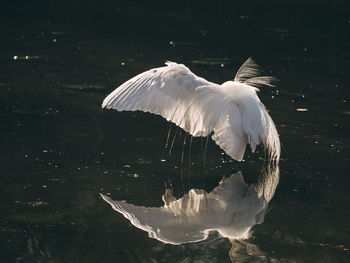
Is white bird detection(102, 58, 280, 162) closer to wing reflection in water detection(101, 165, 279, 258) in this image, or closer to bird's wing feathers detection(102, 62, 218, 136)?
bird's wing feathers detection(102, 62, 218, 136)

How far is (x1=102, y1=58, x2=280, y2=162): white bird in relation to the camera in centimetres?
652

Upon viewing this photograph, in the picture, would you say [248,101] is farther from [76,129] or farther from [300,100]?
[300,100]

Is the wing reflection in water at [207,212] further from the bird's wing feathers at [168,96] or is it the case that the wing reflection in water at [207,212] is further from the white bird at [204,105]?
the bird's wing feathers at [168,96]

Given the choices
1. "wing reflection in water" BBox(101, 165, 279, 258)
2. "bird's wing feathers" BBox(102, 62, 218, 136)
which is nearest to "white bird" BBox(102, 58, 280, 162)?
"bird's wing feathers" BBox(102, 62, 218, 136)

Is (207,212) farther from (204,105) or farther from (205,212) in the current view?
(204,105)

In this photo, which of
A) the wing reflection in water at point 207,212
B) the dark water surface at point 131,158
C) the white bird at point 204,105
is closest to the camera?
the dark water surface at point 131,158

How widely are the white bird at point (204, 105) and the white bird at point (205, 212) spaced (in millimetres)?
394

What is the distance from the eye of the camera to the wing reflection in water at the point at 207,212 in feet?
17.9

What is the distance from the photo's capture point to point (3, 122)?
26.8ft

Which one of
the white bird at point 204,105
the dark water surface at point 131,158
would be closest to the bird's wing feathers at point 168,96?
the white bird at point 204,105

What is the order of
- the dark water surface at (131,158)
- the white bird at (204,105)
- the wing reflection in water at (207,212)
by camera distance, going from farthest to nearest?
1. the white bird at (204,105)
2. the wing reflection in water at (207,212)
3. the dark water surface at (131,158)

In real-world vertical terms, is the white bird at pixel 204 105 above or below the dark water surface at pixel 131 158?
above

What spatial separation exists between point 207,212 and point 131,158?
4.84ft

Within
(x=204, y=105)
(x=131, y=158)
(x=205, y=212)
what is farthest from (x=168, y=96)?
(x=205, y=212)
